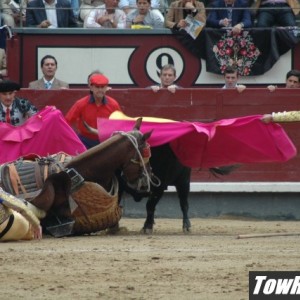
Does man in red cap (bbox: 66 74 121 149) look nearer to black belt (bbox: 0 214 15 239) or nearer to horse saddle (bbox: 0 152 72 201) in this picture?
horse saddle (bbox: 0 152 72 201)

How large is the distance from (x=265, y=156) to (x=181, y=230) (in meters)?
1.02

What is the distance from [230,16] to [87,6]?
152cm

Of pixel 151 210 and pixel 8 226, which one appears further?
pixel 151 210

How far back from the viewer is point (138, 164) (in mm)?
10258

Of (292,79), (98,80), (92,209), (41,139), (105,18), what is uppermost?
(105,18)

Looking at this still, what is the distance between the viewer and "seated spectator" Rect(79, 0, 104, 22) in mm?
13859

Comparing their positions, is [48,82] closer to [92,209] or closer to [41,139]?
[41,139]

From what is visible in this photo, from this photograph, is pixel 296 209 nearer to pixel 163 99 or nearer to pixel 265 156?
pixel 163 99

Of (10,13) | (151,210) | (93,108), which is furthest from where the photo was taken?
(10,13)

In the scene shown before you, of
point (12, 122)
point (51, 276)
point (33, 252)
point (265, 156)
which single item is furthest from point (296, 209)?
point (51, 276)

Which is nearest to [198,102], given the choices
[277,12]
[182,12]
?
[182,12]

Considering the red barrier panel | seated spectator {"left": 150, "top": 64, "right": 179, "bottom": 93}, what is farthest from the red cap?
the red barrier panel

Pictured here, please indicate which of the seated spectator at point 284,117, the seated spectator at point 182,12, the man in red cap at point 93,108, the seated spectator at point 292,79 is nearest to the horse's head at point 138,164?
the man in red cap at point 93,108

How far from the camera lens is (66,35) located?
→ 13906 mm
